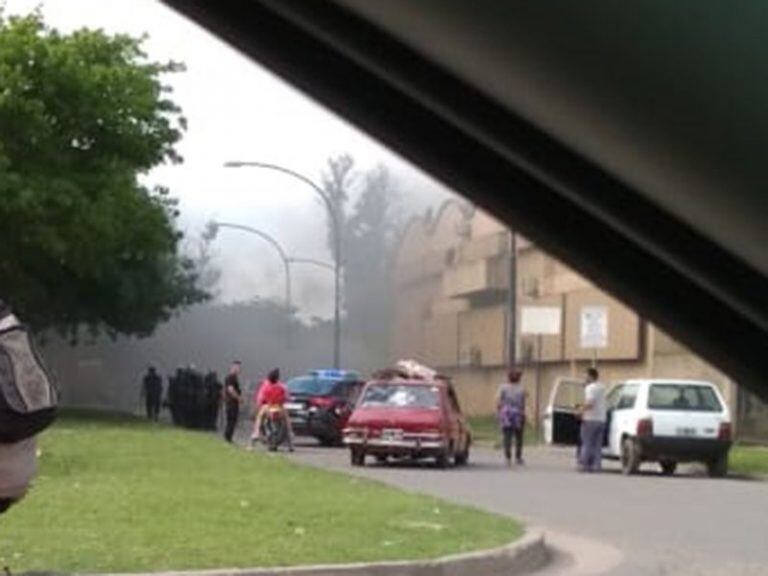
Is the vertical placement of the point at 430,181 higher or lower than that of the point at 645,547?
higher

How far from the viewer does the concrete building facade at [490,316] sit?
11.9 ft

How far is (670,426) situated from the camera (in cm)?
2805

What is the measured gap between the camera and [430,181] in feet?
8.41

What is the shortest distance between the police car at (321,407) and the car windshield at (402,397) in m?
7.95

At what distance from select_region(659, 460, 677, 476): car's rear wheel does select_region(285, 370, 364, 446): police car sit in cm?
893

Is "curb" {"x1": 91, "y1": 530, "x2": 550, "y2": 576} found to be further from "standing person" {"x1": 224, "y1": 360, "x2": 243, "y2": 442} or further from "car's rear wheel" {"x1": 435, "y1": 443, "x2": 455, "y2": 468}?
"standing person" {"x1": 224, "y1": 360, "x2": 243, "y2": 442}

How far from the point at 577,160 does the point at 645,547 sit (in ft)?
45.3

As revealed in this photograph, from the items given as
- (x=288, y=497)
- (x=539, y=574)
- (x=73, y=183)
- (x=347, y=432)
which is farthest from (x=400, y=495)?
(x=73, y=183)

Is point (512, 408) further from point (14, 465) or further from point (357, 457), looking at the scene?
point (14, 465)

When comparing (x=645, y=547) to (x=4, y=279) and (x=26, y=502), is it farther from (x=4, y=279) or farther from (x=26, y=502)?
(x=4, y=279)

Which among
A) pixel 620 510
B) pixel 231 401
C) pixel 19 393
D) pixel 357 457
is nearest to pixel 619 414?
pixel 357 457

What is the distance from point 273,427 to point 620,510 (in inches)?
568

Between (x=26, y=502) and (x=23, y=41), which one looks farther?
(x=23, y=41)

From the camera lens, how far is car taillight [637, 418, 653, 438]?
91.1 ft
